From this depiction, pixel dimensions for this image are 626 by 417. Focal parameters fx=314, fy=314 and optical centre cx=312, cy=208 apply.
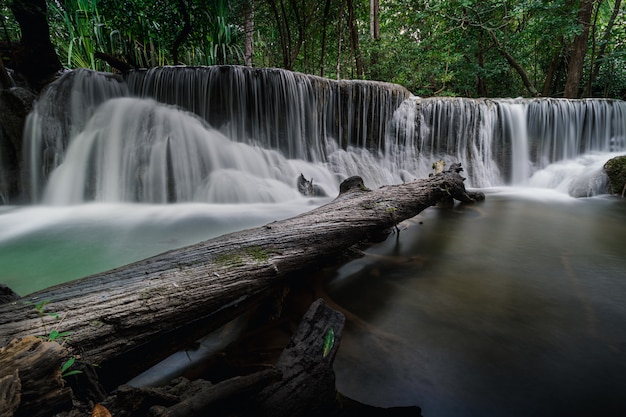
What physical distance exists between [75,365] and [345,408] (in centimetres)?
104

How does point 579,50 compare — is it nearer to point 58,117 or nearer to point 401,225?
point 401,225

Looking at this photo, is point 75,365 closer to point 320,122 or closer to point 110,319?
point 110,319

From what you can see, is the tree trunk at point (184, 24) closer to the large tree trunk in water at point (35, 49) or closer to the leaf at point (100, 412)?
the large tree trunk in water at point (35, 49)

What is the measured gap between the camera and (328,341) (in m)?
1.42

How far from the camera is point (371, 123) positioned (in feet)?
29.4

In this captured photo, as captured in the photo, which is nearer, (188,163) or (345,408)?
(345,408)

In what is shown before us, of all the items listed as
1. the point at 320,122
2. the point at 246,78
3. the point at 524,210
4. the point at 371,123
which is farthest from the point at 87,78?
the point at 524,210

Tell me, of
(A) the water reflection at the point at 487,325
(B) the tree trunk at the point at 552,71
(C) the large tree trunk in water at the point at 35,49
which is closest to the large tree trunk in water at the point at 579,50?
(B) the tree trunk at the point at 552,71

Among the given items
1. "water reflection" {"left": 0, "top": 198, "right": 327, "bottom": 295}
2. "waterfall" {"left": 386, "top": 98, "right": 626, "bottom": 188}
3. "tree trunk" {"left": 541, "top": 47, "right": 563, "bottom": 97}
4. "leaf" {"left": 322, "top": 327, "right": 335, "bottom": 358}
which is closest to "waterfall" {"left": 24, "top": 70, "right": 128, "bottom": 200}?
"water reflection" {"left": 0, "top": 198, "right": 327, "bottom": 295}

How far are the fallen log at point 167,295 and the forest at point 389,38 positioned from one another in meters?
7.39

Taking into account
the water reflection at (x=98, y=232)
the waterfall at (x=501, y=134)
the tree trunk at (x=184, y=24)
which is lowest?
the water reflection at (x=98, y=232)

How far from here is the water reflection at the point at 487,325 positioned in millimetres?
1491

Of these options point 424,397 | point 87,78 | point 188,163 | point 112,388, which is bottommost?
point 424,397

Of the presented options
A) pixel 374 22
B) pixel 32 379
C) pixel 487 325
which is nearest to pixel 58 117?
pixel 32 379
